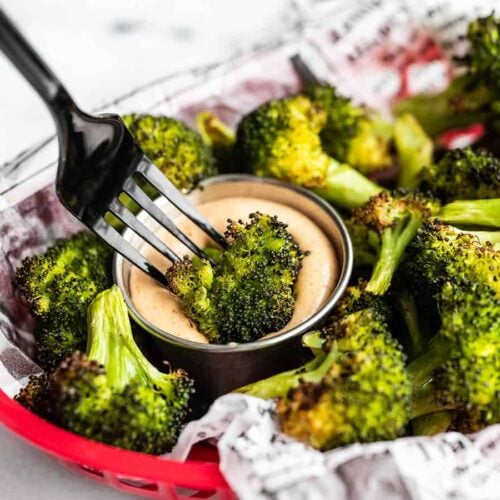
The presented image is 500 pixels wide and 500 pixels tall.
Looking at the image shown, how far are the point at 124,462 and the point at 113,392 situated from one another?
14cm

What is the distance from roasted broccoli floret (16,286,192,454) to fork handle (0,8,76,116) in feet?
1.37

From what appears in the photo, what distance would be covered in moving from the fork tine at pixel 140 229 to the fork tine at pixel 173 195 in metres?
0.08

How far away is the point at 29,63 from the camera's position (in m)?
1.35

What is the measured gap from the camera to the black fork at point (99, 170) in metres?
1.38

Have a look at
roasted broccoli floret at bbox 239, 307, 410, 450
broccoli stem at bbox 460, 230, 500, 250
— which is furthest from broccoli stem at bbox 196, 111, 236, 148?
roasted broccoli floret at bbox 239, 307, 410, 450

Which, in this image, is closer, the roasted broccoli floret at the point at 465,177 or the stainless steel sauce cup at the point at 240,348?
the stainless steel sauce cup at the point at 240,348

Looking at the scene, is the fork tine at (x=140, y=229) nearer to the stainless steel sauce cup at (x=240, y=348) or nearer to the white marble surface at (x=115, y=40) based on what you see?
the stainless steel sauce cup at (x=240, y=348)

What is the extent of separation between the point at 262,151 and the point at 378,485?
2.97 feet

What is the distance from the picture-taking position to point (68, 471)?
1.62 metres

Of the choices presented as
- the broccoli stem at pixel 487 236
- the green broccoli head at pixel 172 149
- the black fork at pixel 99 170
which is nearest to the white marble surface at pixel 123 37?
the green broccoli head at pixel 172 149

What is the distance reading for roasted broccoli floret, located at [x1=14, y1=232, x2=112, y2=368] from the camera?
66.7 inches

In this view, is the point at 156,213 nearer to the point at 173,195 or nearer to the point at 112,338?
the point at 173,195

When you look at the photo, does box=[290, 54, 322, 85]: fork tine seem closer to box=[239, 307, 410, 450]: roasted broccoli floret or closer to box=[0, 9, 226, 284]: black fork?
box=[0, 9, 226, 284]: black fork

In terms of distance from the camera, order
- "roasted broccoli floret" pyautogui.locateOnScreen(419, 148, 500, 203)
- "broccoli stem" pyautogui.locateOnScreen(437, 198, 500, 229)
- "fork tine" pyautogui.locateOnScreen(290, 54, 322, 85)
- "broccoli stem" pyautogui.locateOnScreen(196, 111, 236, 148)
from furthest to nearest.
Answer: "fork tine" pyautogui.locateOnScreen(290, 54, 322, 85), "broccoli stem" pyautogui.locateOnScreen(196, 111, 236, 148), "roasted broccoli floret" pyautogui.locateOnScreen(419, 148, 500, 203), "broccoli stem" pyautogui.locateOnScreen(437, 198, 500, 229)
